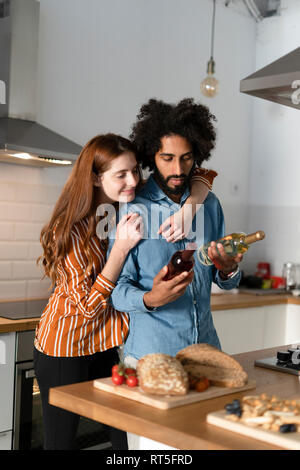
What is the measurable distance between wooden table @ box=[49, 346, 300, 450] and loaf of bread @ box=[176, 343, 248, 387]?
0.14 ft

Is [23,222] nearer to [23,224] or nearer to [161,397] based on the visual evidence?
[23,224]

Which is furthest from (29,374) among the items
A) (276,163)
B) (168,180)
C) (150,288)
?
(276,163)

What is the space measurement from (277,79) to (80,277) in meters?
0.92

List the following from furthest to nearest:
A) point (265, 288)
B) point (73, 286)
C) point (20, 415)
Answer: point (265, 288)
point (20, 415)
point (73, 286)

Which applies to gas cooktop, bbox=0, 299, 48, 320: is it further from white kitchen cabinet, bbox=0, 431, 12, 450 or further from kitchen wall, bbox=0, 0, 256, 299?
white kitchen cabinet, bbox=0, 431, 12, 450

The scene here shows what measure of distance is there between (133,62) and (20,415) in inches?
94.4

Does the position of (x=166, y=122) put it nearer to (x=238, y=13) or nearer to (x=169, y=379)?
(x=169, y=379)

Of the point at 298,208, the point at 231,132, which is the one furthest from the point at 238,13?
the point at 298,208

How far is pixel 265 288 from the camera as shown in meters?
4.54

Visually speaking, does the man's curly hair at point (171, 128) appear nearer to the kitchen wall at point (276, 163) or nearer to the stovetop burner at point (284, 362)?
the stovetop burner at point (284, 362)

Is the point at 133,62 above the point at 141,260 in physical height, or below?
above

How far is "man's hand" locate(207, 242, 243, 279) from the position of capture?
5.66 ft

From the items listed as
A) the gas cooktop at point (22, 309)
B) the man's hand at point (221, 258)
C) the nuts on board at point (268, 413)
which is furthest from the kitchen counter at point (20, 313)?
the nuts on board at point (268, 413)

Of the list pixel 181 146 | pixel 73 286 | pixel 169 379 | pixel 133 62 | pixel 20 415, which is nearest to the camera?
pixel 169 379
